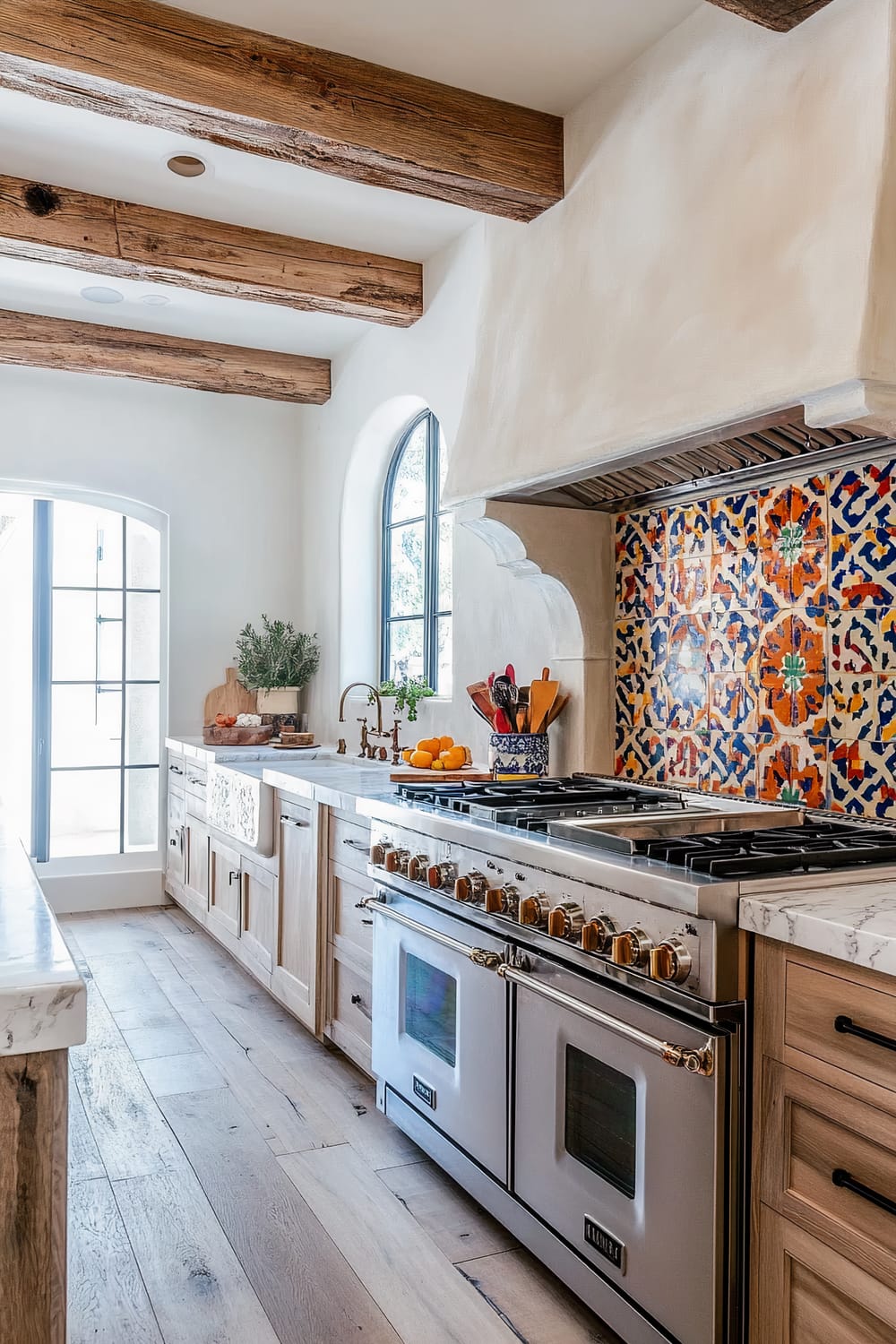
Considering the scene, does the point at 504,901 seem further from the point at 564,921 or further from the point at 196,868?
the point at 196,868

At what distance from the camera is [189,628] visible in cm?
557

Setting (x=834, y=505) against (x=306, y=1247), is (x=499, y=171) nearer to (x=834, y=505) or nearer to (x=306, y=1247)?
(x=834, y=505)

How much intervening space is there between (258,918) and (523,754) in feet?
4.78

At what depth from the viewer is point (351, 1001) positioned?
3.10 meters

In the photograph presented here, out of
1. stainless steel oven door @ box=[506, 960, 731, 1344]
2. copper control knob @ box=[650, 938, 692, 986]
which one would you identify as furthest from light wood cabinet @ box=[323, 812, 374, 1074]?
copper control knob @ box=[650, 938, 692, 986]

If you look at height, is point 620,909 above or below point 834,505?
below

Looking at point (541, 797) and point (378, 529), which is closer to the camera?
point (541, 797)

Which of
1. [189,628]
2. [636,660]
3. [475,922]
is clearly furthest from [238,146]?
[189,628]

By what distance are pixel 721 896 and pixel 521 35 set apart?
2161mm

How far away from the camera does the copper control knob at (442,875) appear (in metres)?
2.41

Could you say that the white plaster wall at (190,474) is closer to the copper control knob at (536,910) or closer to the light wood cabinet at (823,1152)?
the copper control knob at (536,910)

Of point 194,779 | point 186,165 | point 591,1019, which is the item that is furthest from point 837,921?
point 194,779

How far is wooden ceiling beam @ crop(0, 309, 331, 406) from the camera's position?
15.4 feet

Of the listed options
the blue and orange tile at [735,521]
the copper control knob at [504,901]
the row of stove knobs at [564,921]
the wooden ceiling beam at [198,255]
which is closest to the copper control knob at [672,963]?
the row of stove knobs at [564,921]
